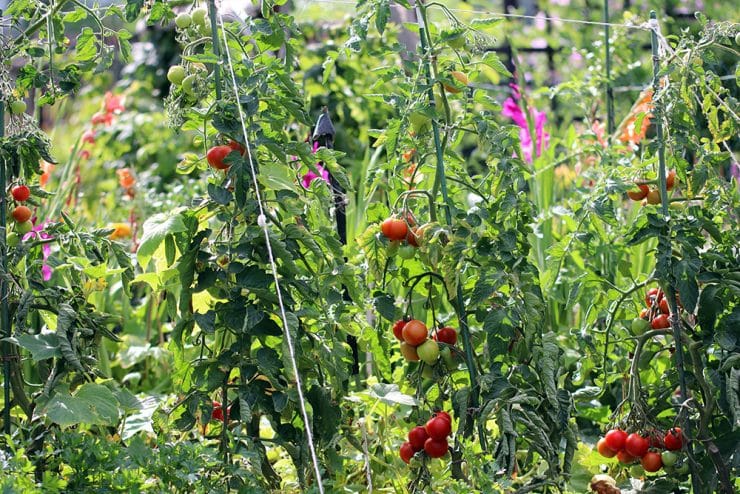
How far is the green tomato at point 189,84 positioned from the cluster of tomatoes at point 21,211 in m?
0.38

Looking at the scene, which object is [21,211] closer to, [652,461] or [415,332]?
[415,332]

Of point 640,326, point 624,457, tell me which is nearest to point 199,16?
point 640,326

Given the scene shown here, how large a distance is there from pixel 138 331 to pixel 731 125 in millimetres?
1806

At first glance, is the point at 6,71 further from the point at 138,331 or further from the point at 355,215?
the point at 138,331

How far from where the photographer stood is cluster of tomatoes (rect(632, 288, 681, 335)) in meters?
1.81

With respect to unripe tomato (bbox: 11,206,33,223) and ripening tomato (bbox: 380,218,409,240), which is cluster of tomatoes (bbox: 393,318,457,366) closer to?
ripening tomato (bbox: 380,218,409,240)

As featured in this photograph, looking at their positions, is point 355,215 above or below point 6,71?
below

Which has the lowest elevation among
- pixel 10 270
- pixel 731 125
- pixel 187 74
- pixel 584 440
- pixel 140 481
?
pixel 584 440

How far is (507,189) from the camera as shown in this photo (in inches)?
67.6

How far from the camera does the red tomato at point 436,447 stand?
5.44ft

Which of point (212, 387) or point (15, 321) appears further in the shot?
→ point (15, 321)

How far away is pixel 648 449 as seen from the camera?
5.61ft

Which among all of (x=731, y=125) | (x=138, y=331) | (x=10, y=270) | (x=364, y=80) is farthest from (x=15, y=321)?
(x=364, y=80)

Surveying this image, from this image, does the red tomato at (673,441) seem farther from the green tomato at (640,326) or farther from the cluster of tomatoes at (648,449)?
the green tomato at (640,326)
